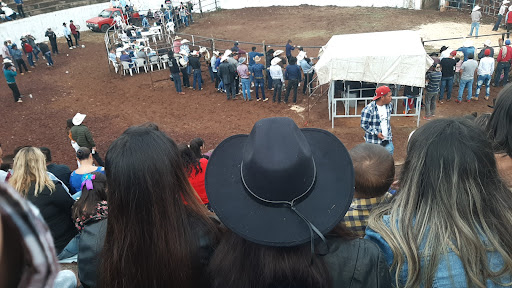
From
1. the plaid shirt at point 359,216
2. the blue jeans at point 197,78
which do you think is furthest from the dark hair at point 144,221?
the blue jeans at point 197,78

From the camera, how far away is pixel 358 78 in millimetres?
10078

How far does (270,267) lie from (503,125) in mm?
2431

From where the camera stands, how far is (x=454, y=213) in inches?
78.9

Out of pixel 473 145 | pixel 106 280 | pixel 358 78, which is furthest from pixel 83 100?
pixel 473 145

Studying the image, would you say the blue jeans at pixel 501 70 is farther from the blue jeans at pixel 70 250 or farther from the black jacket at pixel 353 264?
the blue jeans at pixel 70 250

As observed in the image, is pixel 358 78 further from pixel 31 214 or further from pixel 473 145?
pixel 31 214

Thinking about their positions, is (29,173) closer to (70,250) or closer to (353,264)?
(70,250)

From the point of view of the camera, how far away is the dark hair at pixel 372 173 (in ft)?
10.3

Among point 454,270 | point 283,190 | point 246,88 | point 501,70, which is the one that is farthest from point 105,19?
point 454,270

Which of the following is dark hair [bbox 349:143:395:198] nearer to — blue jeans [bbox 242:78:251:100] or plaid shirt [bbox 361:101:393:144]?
plaid shirt [bbox 361:101:393:144]

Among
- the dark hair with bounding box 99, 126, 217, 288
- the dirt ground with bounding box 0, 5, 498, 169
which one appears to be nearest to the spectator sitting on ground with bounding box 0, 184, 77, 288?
the dark hair with bounding box 99, 126, 217, 288

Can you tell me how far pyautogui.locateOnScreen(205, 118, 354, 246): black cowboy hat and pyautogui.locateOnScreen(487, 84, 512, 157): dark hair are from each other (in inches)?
71.9

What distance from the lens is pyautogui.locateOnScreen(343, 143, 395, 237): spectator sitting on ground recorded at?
10.1ft

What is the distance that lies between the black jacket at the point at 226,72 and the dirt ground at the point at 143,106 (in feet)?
2.90
